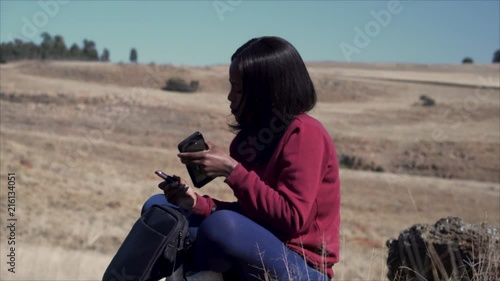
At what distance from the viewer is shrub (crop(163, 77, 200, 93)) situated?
4912 cm

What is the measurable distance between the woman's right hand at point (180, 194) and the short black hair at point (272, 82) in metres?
0.37

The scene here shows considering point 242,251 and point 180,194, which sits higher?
point 180,194

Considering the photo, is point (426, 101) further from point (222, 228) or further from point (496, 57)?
point (222, 228)

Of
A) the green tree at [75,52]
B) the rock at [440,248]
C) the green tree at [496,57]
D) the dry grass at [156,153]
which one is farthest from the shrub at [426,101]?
the rock at [440,248]

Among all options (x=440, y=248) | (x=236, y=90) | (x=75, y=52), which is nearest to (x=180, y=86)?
(x=75, y=52)

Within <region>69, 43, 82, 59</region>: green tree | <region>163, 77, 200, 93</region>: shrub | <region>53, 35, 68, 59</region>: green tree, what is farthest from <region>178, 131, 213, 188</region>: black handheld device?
<region>69, 43, 82, 59</region>: green tree

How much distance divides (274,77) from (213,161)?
18.3 inches

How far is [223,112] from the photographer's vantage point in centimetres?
3925

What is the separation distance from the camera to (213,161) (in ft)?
9.32

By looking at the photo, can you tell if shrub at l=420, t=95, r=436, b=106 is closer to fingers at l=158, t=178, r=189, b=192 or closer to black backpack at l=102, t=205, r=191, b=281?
fingers at l=158, t=178, r=189, b=192

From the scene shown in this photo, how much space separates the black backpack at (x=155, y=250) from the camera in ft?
9.23

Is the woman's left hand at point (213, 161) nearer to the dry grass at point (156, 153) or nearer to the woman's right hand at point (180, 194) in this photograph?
the woman's right hand at point (180, 194)

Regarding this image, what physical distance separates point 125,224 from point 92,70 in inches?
1485

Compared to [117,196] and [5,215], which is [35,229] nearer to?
[5,215]
